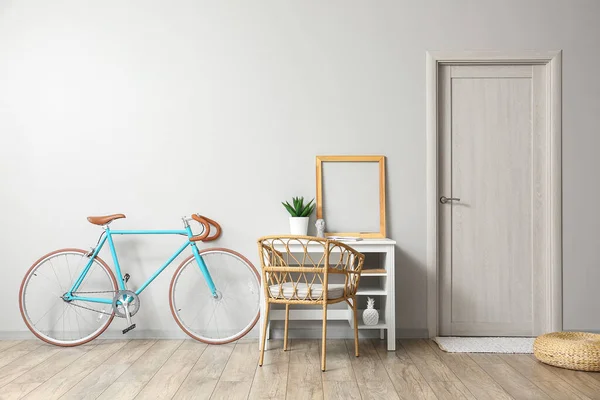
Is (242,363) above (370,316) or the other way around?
the other way around

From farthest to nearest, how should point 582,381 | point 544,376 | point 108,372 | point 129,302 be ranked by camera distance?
1. point 129,302
2. point 108,372
3. point 544,376
4. point 582,381

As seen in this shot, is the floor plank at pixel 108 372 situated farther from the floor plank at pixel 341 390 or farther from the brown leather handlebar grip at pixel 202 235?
the floor plank at pixel 341 390

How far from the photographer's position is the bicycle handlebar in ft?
12.1

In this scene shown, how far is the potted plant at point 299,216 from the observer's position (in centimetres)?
363

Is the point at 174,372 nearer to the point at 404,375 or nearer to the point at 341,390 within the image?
the point at 341,390

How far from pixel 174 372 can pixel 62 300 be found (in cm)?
129

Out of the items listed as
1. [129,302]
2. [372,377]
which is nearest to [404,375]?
[372,377]

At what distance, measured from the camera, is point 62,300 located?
12.6ft

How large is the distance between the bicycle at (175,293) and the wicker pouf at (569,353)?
1.75 metres

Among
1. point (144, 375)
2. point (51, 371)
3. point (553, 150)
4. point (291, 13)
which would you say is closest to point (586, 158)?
point (553, 150)

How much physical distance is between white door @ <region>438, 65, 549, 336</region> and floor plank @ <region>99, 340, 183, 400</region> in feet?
6.10

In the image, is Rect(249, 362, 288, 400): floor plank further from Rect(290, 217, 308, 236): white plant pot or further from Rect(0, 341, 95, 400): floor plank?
Rect(0, 341, 95, 400): floor plank

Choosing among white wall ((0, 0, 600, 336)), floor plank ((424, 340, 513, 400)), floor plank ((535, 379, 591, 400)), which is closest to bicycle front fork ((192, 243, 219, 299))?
white wall ((0, 0, 600, 336))

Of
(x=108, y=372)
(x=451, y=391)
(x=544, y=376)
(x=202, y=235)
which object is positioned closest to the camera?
(x=451, y=391)
